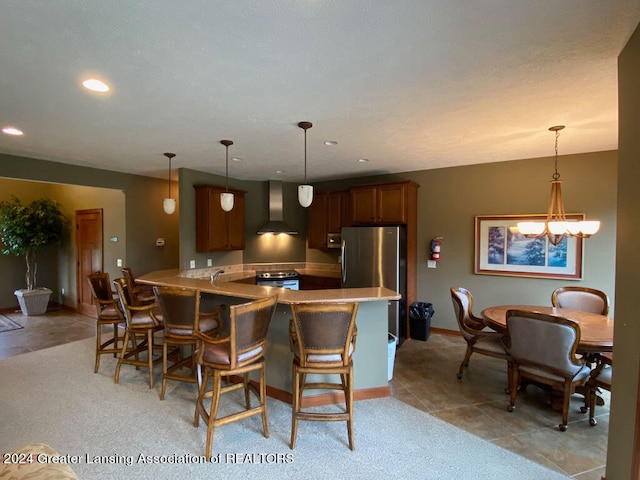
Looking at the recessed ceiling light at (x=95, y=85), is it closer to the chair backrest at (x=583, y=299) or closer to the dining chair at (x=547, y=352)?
the dining chair at (x=547, y=352)

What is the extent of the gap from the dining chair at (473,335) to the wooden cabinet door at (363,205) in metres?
1.91

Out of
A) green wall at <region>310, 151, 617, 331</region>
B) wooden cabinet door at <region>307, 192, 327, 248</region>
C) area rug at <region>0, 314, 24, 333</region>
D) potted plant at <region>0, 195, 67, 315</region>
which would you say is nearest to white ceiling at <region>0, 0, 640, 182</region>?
green wall at <region>310, 151, 617, 331</region>

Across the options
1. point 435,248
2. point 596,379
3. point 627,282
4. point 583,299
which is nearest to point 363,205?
point 435,248

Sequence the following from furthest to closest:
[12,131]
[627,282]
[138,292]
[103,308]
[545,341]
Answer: [138,292], [103,308], [12,131], [545,341], [627,282]

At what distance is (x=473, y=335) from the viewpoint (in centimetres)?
344

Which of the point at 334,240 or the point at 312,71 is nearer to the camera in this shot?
the point at 312,71

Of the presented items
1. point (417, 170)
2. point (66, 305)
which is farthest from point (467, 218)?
point (66, 305)

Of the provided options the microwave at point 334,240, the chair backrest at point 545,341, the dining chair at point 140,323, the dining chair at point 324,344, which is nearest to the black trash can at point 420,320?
the microwave at point 334,240

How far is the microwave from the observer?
5816 mm

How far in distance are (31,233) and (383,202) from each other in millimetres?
6662

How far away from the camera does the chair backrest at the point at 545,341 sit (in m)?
2.48

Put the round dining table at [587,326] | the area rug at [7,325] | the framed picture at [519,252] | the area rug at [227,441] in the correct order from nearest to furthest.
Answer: the area rug at [227,441] < the round dining table at [587,326] < the framed picture at [519,252] < the area rug at [7,325]

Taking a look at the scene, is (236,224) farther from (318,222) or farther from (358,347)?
(358,347)

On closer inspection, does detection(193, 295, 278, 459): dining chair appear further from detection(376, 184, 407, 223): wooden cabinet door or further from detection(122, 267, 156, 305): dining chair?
detection(376, 184, 407, 223): wooden cabinet door
